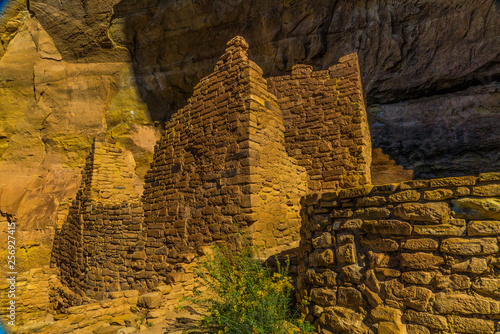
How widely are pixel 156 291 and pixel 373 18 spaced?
40.4 feet

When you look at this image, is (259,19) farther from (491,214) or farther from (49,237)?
(491,214)

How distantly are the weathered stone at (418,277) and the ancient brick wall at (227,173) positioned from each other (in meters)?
2.67

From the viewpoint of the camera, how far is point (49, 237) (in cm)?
1098

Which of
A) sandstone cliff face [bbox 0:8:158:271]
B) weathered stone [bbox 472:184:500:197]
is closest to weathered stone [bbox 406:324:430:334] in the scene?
weathered stone [bbox 472:184:500:197]

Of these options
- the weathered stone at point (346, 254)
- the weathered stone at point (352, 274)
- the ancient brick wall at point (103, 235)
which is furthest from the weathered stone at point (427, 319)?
the ancient brick wall at point (103, 235)

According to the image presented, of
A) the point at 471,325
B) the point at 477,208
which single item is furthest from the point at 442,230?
the point at 471,325

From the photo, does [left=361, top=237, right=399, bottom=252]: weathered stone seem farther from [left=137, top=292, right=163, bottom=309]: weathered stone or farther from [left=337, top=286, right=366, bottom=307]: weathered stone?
[left=137, top=292, right=163, bottom=309]: weathered stone

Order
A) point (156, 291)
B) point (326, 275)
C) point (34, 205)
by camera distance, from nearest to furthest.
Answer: point (326, 275), point (156, 291), point (34, 205)

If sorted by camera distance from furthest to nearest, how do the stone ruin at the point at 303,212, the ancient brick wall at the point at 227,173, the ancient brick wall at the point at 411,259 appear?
the ancient brick wall at the point at 227,173, the stone ruin at the point at 303,212, the ancient brick wall at the point at 411,259

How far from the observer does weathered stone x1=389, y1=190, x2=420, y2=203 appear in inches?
104

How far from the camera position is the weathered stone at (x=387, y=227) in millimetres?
2660

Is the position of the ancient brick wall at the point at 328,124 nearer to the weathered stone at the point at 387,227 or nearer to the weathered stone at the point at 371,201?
the weathered stone at the point at 371,201

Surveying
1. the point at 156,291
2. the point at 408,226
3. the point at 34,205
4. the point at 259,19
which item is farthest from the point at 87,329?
the point at 259,19

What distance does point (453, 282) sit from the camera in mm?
2408
